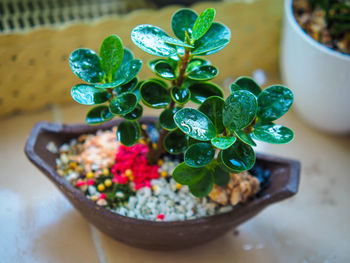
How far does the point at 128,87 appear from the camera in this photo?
2.33 feet

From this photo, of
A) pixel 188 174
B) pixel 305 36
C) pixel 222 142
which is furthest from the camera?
pixel 305 36

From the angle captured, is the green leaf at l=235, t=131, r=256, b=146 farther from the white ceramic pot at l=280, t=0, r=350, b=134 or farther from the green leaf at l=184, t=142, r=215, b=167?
the white ceramic pot at l=280, t=0, r=350, b=134

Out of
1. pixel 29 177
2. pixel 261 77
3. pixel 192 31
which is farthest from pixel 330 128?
pixel 29 177

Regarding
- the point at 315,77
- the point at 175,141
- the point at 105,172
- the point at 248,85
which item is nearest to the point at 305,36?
the point at 315,77

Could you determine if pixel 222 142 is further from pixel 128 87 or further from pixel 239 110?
pixel 128 87

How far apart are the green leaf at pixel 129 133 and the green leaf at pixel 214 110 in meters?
0.13

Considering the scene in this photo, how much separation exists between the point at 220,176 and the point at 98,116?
9.6 inches

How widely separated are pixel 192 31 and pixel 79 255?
0.54 metres

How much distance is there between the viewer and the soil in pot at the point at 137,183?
0.80 metres

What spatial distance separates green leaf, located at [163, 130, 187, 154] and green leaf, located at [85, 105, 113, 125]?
0.37ft

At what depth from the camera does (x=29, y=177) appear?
1.02m

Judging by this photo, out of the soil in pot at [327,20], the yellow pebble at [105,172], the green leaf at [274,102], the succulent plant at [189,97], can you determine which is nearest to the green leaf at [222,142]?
the succulent plant at [189,97]

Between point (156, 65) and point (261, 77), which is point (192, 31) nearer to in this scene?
point (156, 65)

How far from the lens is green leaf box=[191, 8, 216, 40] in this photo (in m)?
0.61
